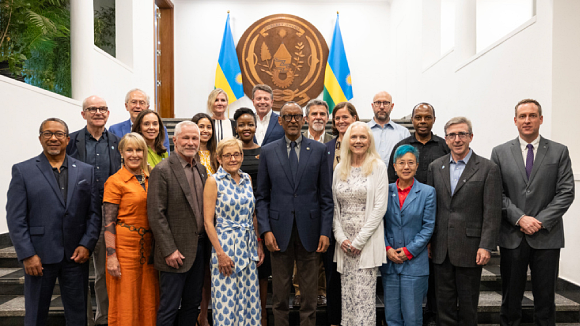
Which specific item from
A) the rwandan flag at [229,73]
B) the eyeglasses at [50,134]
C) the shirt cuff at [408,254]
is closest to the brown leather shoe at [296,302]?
the shirt cuff at [408,254]

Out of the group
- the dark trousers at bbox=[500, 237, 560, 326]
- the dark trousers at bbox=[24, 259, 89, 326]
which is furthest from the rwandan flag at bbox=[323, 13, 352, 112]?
the dark trousers at bbox=[24, 259, 89, 326]

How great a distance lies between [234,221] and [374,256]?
0.97 meters

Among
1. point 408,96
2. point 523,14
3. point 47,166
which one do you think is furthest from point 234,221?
point 408,96

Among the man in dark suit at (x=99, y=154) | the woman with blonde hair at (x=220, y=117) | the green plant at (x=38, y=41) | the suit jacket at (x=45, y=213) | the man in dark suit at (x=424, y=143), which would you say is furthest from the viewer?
the green plant at (x=38, y=41)

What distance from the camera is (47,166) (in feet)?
8.89

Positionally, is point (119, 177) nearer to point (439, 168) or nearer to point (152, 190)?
point (152, 190)

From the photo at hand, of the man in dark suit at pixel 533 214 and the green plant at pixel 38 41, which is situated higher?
the green plant at pixel 38 41

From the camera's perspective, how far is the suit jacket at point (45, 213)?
261 centimetres

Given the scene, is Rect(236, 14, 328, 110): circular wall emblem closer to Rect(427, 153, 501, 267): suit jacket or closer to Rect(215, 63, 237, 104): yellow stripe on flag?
Rect(215, 63, 237, 104): yellow stripe on flag

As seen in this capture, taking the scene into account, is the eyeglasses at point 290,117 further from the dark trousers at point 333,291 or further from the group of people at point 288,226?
the dark trousers at point 333,291

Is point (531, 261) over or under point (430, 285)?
over

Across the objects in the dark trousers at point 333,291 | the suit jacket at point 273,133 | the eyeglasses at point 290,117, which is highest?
the eyeglasses at point 290,117

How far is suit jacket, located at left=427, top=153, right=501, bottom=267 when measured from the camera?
278cm

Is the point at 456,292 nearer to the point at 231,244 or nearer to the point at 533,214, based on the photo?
the point at 533,214
